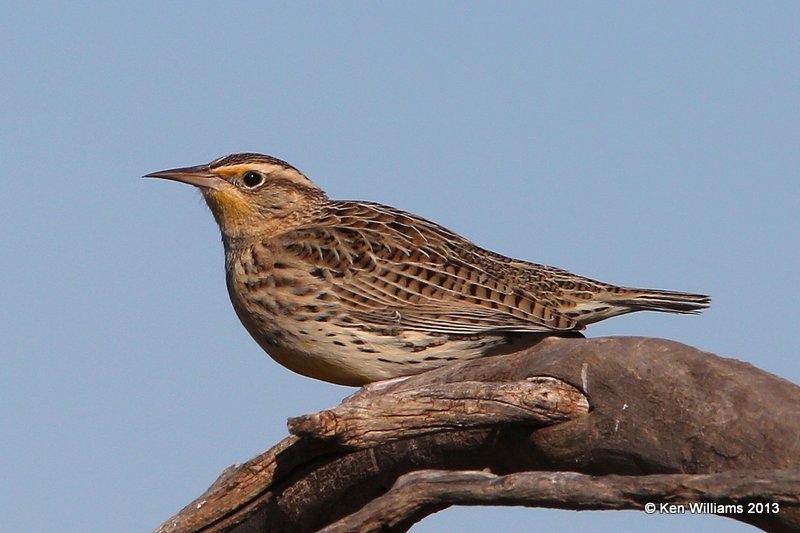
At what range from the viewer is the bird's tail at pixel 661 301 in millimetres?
11414

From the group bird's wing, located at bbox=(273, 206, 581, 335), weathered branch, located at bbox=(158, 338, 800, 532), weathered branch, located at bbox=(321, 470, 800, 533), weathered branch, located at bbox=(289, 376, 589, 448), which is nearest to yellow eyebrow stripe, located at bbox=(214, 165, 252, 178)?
bird's wing, located at bbox=(273, 206, 581, 335)

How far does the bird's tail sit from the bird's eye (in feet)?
11.1

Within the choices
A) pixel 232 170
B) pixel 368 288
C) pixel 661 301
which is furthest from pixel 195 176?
pixel 661 301

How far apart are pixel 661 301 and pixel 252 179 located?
3865 mm

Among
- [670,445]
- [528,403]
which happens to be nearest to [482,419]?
[528,403]

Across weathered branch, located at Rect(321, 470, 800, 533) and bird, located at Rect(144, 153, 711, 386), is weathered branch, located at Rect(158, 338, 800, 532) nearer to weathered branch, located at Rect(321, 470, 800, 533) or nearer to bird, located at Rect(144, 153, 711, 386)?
weathered branch, located at Rect(321, 470, 800, 533)

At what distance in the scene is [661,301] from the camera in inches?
455

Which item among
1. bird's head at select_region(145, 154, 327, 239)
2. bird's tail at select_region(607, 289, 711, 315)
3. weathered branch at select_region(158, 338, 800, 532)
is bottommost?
weathered branch at select_region(158, 338, 800, 532)

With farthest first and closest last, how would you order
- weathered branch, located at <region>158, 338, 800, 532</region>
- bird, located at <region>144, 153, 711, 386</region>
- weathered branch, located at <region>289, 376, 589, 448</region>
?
bird, located at <region>144, 153, 711, 386</region> → weathered branch, located at <region>289, 376, 589, 448</region> → weathered branch, located at <region>158, 338, 800, 532</region>

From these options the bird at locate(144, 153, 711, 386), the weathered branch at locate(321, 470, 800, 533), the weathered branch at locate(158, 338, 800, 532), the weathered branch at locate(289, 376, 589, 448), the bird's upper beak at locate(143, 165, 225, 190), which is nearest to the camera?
the weathered branch at locate(321, 470, 800, 533)

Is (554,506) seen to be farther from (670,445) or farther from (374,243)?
(374,243)

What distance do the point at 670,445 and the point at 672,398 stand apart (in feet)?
0.89

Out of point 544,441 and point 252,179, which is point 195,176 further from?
point 544,441

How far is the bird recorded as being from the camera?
11.4 meters
